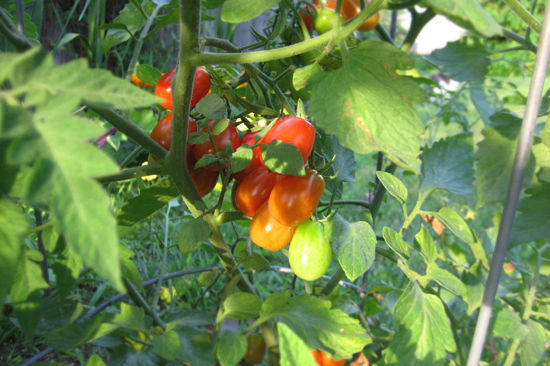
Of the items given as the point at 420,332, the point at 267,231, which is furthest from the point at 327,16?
the point at 420,332

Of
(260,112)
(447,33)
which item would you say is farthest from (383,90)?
(447,33)

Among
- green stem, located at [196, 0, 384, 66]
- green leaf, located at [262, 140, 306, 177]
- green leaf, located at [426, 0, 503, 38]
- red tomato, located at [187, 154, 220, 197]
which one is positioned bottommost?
red tomato, located at [187, 154, 220, 197]

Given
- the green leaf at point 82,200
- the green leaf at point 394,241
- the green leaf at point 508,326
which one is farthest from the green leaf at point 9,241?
the green leaf at point 508,326

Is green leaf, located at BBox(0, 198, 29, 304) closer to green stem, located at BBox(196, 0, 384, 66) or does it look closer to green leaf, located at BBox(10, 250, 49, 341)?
green leaf, located at BBox(10, 250, 49, 341)

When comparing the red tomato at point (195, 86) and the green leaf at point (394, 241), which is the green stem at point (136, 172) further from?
the green leaf at point (394, 241)

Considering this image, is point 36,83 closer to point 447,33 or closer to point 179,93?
point 179,93

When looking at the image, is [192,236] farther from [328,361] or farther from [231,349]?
[328,361]

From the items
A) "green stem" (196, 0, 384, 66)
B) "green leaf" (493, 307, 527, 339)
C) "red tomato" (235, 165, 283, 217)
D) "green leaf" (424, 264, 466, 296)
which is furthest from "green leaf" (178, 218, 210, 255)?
"green leaf" (493, 307, 527, 339)

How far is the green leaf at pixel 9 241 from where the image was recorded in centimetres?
27

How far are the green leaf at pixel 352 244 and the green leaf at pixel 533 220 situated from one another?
361 mm

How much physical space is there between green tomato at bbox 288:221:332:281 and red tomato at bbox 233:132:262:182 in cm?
9

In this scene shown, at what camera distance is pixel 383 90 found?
0.34 metres

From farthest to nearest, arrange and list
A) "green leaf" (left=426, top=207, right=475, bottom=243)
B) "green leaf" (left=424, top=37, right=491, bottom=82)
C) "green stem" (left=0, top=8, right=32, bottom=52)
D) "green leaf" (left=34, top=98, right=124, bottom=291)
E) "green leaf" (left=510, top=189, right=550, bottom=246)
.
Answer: "green leaf" (left=424, top=37, right=491, bottom=82) < "green leaf" (left=510, top=189, right=550, bottom=246) < "green leaf" (left=426, top=207, right=475, bottom=243) < "green stem" (left=0, top=8, right=32, bottom=52) < "green leaf" (left=34, top=98, right=124, bottom=291)

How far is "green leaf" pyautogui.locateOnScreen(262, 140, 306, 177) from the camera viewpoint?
0.35 meters
